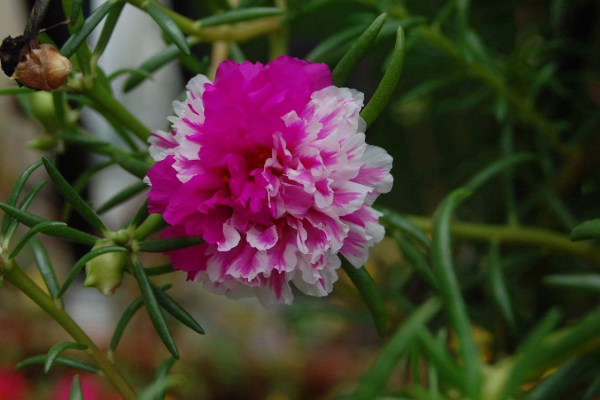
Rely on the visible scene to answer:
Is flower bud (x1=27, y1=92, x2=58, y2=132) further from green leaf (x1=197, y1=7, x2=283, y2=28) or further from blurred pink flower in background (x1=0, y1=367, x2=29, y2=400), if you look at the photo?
blurred pink flower in background (x1=0, y1=367, x2=29, y2=400)

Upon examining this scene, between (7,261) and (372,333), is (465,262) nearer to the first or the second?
(7,261)

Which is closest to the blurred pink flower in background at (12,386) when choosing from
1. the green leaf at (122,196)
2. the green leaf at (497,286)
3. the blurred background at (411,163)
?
the blurred background at (411,163)

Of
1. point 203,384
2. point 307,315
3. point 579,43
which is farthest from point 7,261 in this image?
point 203,384

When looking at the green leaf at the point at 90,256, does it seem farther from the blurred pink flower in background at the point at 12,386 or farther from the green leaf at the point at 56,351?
the blurred pink flower in background at the point at 12,386

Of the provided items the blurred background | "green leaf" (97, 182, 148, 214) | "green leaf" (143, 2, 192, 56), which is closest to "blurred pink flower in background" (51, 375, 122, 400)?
the blurred background

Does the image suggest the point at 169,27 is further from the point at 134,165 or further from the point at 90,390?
the point at 90,390
